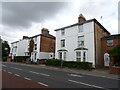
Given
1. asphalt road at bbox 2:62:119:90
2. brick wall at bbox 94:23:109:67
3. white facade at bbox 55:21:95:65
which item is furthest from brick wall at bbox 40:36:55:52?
asphalt road at bbox 2:62:119:90

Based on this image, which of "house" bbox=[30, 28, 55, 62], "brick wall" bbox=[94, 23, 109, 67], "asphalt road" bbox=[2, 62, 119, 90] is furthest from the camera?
"house" bbox=[30, 28, 55, 62]

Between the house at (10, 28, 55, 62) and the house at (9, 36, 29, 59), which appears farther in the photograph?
the house at (9, 36, 29, 59)

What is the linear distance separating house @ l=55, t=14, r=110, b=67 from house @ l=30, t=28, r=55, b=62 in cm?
834

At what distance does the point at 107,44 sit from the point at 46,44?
63.8ft

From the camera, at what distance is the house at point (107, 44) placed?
23.9m

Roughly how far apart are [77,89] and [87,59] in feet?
56.1

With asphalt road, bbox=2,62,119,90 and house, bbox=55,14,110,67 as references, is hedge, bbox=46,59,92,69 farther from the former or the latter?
asphalt road, bbox=2,62,119,90

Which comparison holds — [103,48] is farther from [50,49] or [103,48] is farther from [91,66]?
[50,49]

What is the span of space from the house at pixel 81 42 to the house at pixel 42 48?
27.4ft

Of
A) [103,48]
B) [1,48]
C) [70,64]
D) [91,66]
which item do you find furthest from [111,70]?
[1,48]

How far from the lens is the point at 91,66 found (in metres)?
23.0

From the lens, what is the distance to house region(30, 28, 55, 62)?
121 feet

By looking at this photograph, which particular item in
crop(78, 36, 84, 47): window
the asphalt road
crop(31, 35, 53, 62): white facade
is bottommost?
the asphalt road

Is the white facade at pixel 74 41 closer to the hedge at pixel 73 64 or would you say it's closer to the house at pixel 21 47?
the hedge at pixel 73 64
